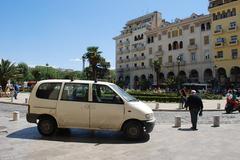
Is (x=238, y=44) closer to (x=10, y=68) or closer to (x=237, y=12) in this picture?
(x=237, y=12)

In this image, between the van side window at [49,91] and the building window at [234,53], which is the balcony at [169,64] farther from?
the van side window at [49,91]

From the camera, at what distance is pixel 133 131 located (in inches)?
391

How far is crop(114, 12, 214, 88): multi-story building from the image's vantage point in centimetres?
5839

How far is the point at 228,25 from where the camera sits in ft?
175

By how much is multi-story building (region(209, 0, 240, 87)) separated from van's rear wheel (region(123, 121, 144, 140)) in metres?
45.7

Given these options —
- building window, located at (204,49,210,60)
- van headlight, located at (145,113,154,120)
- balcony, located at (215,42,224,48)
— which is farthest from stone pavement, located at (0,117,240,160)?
building window, located at (204,49,210,60)

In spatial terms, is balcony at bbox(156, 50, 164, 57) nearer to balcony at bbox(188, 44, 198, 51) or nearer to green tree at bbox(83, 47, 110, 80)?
balcony at bbox(188, 44, 198, 51)

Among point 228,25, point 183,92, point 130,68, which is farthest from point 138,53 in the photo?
point 183,92

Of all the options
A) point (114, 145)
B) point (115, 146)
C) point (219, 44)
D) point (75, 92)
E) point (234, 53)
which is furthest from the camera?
point (219, 44)

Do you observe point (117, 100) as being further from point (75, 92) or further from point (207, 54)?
point (207, 54)

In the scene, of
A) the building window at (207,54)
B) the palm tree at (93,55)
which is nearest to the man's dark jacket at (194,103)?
the building window at (207,54)

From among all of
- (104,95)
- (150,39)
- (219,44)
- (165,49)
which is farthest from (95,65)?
(104,95)

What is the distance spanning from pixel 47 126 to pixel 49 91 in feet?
3.90

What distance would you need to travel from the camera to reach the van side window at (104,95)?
1005cm
